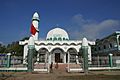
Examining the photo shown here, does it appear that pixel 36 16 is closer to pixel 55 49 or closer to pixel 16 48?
pixel 55 49

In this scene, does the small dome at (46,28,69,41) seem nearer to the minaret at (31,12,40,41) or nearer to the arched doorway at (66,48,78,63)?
the minaret at (31,12,40,41)

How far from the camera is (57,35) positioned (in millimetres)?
32438

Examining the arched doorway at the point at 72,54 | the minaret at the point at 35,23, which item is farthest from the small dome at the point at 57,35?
the arched doorway at the point at 72,54

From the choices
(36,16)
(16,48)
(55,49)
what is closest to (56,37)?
(55,49)

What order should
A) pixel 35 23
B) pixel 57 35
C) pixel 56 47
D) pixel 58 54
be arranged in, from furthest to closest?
pixel 35 23
pixel 57 35
pixel 58 54
pixel 56 47

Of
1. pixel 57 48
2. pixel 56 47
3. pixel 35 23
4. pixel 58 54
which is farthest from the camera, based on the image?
pixel 35 23

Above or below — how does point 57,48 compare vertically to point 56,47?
below

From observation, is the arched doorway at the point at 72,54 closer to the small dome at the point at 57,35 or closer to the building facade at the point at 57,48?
the building facade at the point at 57,48

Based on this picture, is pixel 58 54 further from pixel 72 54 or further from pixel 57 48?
pixel 72 54

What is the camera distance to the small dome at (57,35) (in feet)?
105

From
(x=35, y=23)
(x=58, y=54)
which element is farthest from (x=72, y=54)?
(x=35, y=23)

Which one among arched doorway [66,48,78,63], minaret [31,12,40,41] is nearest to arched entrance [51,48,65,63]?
arched doorway [66,48,78,63]

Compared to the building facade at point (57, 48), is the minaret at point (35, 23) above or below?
above

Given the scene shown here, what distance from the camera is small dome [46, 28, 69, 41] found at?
32.1m
